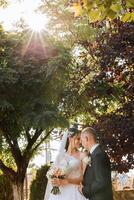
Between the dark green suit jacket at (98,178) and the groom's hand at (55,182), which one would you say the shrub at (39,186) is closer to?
the groom's hand at (55,182)

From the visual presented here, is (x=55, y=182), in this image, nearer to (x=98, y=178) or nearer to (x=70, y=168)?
(x=70, y=168)

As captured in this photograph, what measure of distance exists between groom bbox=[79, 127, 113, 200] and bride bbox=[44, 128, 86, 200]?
1.39 meters

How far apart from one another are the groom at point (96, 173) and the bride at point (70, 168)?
139 centimetres

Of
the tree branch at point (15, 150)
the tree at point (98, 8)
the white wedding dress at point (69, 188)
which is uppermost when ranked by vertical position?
the tree branch at point (15, 150)

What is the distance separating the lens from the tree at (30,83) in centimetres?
1981

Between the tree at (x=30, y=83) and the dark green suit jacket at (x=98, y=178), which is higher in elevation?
the tree at (x=30, y=83)

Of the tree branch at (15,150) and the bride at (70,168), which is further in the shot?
the tree branch at (15,150)

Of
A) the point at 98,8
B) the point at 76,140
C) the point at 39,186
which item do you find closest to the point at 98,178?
the point at 76,140

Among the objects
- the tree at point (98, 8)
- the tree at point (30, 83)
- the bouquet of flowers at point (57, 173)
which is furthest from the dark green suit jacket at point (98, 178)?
the tree at point (30, 83)

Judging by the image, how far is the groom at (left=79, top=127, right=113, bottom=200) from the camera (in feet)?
22.1

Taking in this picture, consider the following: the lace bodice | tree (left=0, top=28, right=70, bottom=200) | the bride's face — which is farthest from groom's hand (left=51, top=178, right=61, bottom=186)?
tree (left=0, top=28, right=70, bottom=200)

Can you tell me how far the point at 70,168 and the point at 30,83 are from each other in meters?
12.2

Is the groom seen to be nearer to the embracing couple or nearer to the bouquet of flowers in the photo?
the embracing couple

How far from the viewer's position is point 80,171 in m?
8.58
